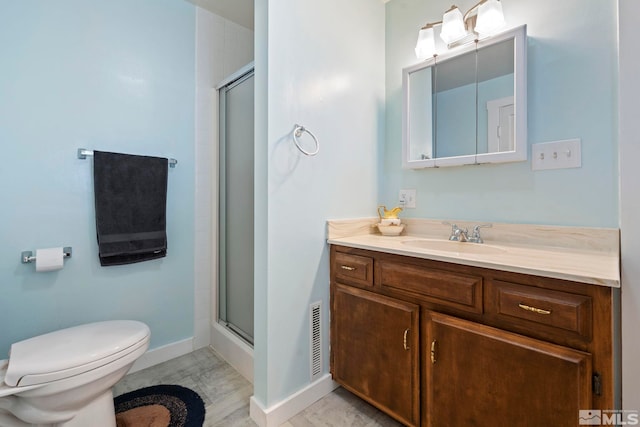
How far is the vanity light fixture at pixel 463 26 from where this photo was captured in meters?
1.35

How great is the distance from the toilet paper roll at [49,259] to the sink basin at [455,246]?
5.79ft

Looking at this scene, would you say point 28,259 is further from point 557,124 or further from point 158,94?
point 557,124

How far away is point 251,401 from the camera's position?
1.37 m

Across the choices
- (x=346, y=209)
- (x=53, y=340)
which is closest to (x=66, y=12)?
(x=53, y=340)

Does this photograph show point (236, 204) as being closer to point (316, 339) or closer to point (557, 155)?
point (316, 339)

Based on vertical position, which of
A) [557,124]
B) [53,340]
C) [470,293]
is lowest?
[53,340]

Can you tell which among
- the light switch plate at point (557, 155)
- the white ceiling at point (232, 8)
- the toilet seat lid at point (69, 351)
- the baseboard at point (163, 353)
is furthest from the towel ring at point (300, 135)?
the baseboard at point (163, 353)

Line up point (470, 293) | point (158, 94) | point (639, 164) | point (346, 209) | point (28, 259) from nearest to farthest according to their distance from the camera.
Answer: point (639, 164) → point (470, 293) → point (28, 259) → point (346, 209) → point (158, 94)

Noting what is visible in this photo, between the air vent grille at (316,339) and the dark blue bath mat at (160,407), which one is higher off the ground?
the air vent grille at (316,339)

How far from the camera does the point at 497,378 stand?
0.94 m

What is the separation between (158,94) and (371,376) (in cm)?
208

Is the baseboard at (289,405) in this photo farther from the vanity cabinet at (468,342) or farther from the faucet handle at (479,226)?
the faucet handle at (479,226)

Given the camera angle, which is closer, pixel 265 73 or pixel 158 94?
pixel 265 73

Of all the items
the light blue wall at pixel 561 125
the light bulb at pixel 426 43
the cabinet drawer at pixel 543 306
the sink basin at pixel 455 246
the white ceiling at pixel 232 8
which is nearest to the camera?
the cabinet drawer at pixel 543 306
